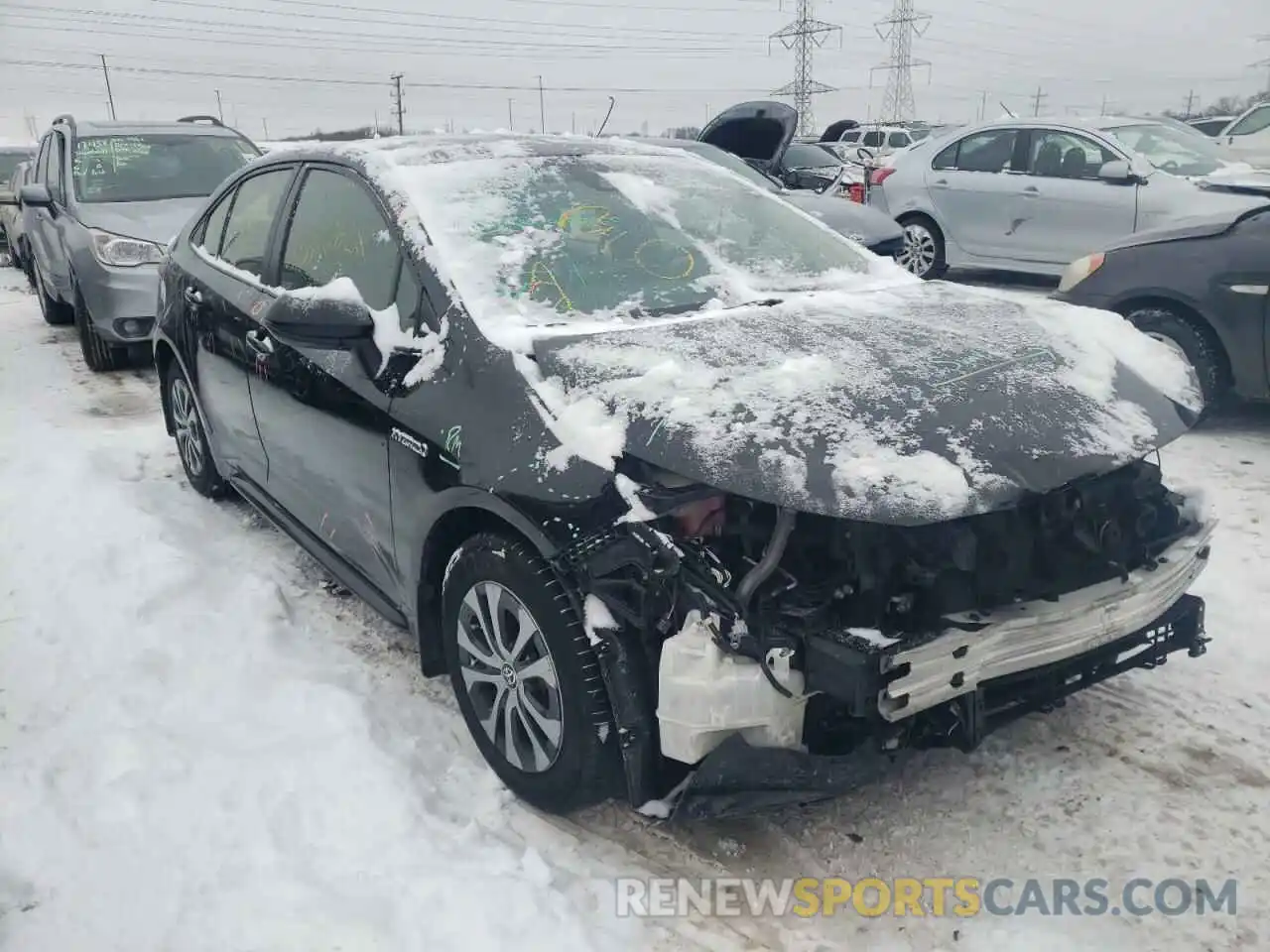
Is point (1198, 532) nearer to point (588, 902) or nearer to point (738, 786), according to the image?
point (738, 786)

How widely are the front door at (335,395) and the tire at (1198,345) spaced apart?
4024mm

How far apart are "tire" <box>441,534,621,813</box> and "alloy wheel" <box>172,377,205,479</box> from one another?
8.28ft

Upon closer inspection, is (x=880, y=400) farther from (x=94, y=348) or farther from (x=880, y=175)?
(x=880, y=175)

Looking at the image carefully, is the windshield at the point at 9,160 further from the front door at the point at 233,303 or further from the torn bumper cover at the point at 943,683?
the torn bumper cover at the point at 943,683

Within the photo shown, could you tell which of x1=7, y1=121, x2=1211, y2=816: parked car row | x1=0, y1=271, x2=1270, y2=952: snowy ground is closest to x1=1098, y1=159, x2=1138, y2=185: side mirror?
x1=0, y1=271, x2=1270, y2=952: snowy ground

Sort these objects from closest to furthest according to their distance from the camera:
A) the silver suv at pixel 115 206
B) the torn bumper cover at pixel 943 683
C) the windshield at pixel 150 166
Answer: the torn bumper cover at pixel 943 683, the silver suv at pixel 115 206, the windshield at pixel 150 166

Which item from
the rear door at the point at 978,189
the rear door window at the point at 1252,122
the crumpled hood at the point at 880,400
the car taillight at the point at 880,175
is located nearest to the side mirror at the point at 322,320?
the crumpled hood at the point at 880,400

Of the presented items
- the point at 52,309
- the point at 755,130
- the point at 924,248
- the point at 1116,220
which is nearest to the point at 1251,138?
the point at 1116,220

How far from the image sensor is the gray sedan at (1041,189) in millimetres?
8516

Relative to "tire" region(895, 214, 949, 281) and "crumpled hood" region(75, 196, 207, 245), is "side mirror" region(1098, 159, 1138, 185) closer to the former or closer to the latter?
"tire" region(895, 214, 949, 281)

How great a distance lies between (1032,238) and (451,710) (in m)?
7.93

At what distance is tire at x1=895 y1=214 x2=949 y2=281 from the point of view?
1012 cm

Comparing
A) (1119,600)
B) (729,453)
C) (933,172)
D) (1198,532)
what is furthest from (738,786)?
(933,172)

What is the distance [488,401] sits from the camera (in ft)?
8.52
